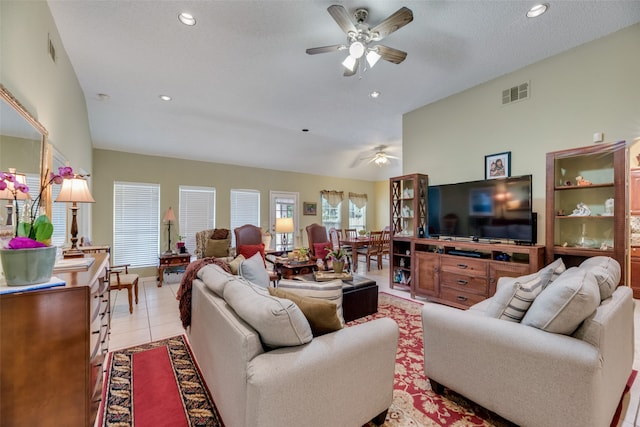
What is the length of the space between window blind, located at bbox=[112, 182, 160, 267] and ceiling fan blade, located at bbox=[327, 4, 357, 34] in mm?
5076

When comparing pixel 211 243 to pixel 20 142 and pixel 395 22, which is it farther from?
pixel 395 22

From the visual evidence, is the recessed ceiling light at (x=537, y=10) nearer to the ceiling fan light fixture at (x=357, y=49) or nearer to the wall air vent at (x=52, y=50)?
the ceiling fan light fixture at (x=357, y=49)

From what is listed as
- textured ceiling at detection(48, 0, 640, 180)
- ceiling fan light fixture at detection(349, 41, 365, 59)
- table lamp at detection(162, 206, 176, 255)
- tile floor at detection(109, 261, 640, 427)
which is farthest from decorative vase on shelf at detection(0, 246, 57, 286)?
table lamp at detection(162, 206, 176, 255)

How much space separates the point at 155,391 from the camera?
202cm

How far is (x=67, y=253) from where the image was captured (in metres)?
2.42

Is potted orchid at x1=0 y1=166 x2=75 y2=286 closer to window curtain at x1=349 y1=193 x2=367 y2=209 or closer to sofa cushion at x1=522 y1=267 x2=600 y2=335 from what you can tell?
sofa cushion at x1=522 y1=267 x2=600 y2=335

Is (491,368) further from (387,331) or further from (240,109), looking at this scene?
(240,109)

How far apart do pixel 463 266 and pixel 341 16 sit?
3188 millimetres

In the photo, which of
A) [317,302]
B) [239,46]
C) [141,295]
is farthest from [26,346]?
[141,295]

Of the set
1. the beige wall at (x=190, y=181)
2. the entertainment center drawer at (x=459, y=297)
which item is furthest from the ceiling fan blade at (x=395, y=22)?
the beige wall at (x=190, y=181)

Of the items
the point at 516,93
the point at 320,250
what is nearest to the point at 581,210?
the point at 516,93

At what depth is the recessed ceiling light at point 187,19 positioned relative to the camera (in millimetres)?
2367

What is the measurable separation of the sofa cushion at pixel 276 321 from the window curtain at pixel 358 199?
7545 millimetres

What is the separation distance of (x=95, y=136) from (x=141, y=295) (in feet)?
9.61
